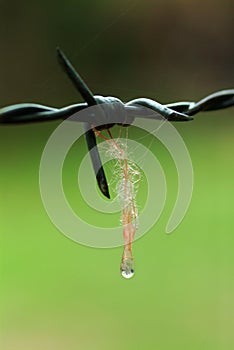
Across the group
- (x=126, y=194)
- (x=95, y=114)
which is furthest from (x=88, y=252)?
(x=95, y=114)

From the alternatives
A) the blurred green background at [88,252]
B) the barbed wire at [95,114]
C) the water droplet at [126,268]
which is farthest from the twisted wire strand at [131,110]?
the blurred green background at [88,252]

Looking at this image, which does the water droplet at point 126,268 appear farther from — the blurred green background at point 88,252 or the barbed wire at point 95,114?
the blurred green background at point 88,252

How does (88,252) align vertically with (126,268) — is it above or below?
above

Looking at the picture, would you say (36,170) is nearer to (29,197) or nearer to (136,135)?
(29,197)

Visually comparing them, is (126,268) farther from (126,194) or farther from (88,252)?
(88,252)

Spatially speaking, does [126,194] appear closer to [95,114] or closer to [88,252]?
[95,114]

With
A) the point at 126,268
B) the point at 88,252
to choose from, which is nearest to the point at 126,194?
the point at 126,268

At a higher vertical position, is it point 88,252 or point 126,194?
point 88,252

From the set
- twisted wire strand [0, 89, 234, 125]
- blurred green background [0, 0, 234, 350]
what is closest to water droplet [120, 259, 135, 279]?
twisted wire strand [0, 89, 234, 125]

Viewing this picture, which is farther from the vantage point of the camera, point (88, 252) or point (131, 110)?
point (88, 252)
